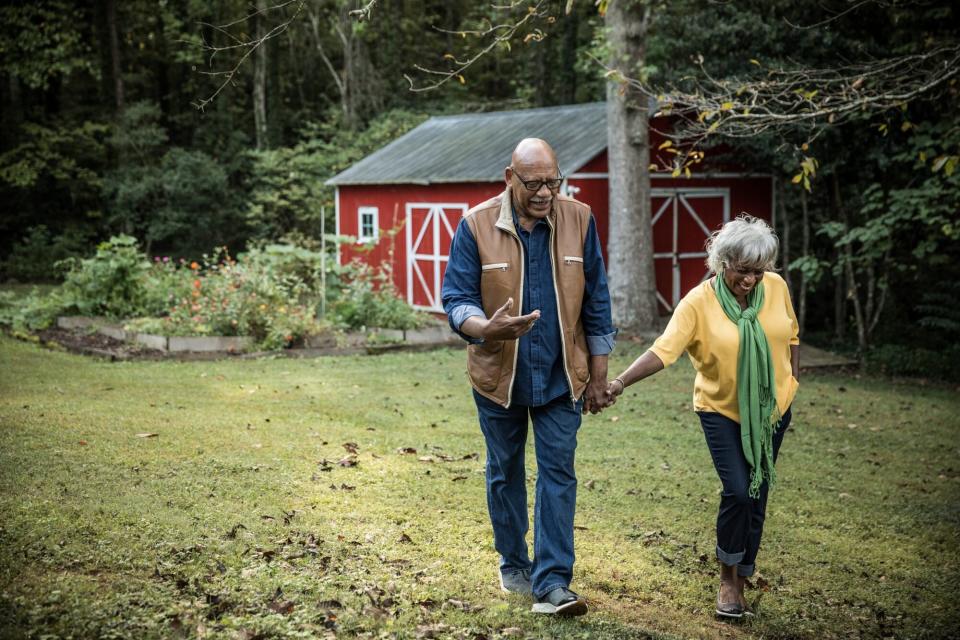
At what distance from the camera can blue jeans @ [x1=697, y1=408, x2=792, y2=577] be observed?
14.9ft

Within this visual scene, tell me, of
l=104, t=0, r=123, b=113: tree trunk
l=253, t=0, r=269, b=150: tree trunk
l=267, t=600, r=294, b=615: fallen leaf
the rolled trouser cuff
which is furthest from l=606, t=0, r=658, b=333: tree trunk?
l=104, t=0, r=123, b=113: tree trunk

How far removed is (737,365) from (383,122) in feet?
87.3

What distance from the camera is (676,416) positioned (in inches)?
403

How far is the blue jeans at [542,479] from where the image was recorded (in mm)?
4406

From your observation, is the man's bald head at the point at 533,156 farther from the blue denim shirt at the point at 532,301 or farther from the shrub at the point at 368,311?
the shrub at the point at 368,311

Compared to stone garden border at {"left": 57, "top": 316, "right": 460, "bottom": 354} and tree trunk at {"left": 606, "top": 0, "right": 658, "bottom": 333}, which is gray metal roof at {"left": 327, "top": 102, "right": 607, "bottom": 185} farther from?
stone garden border at {"left": 57, "top": 316, "right": 460, "bottom": 354}

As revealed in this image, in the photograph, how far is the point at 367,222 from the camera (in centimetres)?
2317

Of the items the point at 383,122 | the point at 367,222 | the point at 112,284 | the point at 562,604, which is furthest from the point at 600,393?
the point at 383,122

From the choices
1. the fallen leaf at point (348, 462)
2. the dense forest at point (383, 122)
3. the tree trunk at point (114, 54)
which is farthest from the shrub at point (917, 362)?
the tree trunk at point (114, 54)

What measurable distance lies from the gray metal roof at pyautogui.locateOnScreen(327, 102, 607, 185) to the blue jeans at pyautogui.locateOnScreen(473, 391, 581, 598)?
13457 mm

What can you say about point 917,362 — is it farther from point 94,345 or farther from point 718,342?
point 94,345

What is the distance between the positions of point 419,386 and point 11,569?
283 inches

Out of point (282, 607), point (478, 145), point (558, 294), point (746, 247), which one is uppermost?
point (478, 145)

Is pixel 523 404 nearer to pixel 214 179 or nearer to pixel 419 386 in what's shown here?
pixel 419 386
